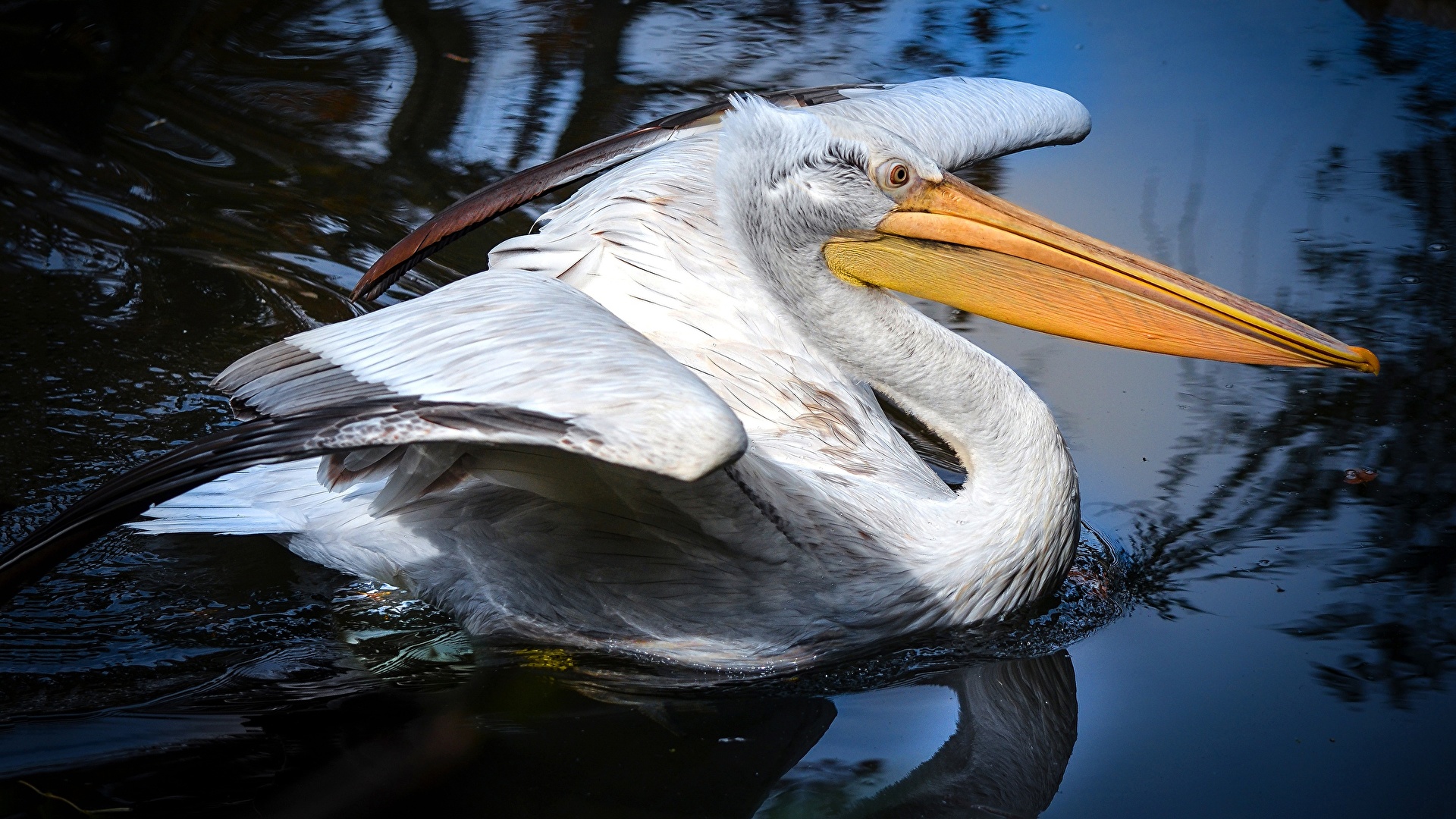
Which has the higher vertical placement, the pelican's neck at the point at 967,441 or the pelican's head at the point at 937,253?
the pelican's head at the point at 937,253

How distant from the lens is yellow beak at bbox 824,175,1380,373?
285 centimetres

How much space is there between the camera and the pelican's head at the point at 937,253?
9.27 feet

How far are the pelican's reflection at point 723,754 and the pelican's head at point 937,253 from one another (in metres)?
0.82

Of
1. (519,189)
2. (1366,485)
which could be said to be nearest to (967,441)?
(1366,485)

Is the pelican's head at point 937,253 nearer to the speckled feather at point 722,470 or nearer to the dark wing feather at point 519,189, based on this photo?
the speckled feather at point 722,470

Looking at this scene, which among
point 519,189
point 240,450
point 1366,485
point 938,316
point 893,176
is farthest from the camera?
point 938,316

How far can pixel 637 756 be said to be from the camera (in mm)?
2512

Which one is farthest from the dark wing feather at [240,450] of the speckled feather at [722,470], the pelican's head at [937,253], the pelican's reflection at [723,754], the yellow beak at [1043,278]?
the yellow beak at [1043,278]

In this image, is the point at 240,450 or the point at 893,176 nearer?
the point at 240,450

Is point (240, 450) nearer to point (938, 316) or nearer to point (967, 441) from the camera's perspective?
point (967, 441)

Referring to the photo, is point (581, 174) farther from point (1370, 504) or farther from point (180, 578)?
point (1370, 504)

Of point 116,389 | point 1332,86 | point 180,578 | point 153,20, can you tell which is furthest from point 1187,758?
point 153,20

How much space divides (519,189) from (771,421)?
108cm

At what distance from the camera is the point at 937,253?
2.94m
